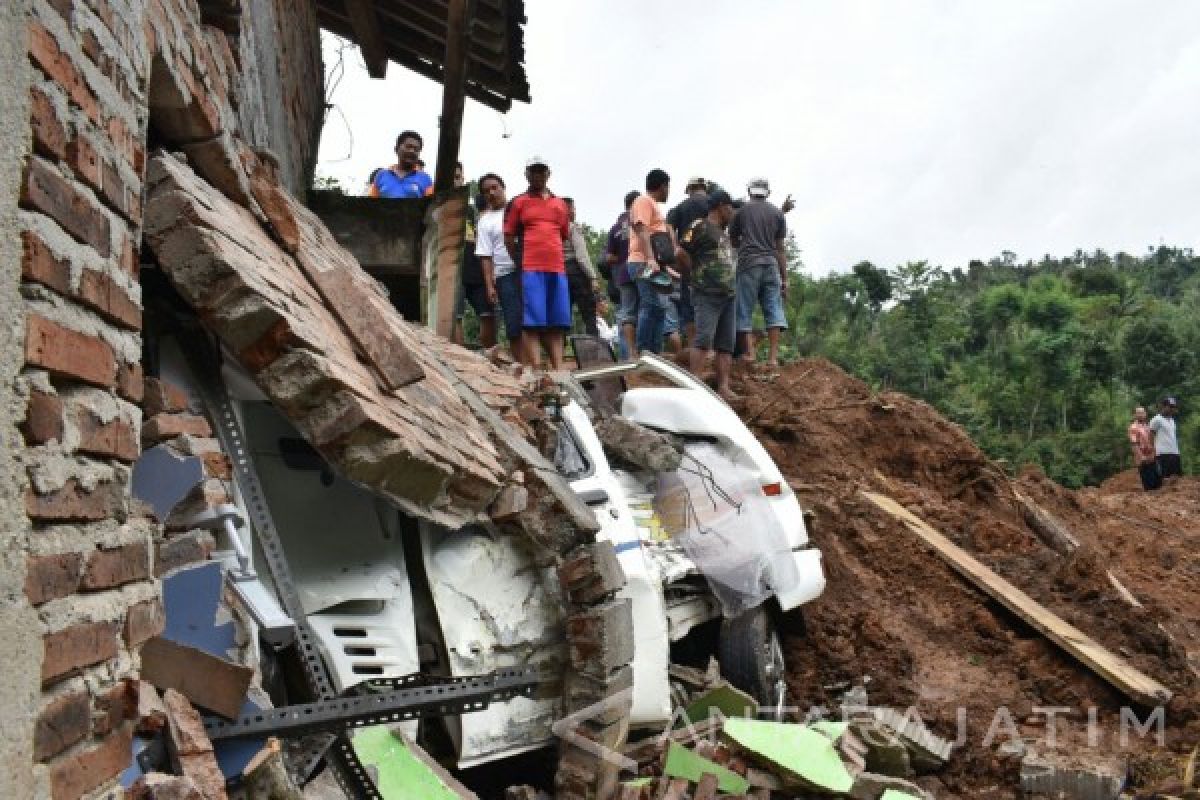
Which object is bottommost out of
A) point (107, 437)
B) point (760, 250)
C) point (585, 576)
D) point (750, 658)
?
point (750, 658)

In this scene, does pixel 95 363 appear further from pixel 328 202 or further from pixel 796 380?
pixel 796 380

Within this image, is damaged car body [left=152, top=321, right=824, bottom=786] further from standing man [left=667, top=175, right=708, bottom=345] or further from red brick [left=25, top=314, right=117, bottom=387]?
standing man [left=667, top=175, right=708, bottom=345]

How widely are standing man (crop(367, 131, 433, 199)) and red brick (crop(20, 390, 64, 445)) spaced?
287 inches

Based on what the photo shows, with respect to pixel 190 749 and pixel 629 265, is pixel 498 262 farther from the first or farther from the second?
pixel 190 749

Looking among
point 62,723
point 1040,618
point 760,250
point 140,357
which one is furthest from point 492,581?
point 760,250

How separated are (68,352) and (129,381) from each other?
14.7 inches

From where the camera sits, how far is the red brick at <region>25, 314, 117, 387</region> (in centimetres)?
191

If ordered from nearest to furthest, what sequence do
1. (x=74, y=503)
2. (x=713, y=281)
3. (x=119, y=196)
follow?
(x=74, y=503) → (x=119, y=196) → (x=713, y=281)

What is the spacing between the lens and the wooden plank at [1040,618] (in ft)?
24.2

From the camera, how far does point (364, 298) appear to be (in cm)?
404

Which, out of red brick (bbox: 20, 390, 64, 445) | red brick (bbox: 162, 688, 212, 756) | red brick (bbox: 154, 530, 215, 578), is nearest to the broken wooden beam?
red brick (bbox: 154, 530, 215, 578)

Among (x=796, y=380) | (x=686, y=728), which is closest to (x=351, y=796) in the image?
(x=686, y=728)

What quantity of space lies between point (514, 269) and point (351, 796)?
19.3ft

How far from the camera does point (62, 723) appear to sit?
6.40ft
